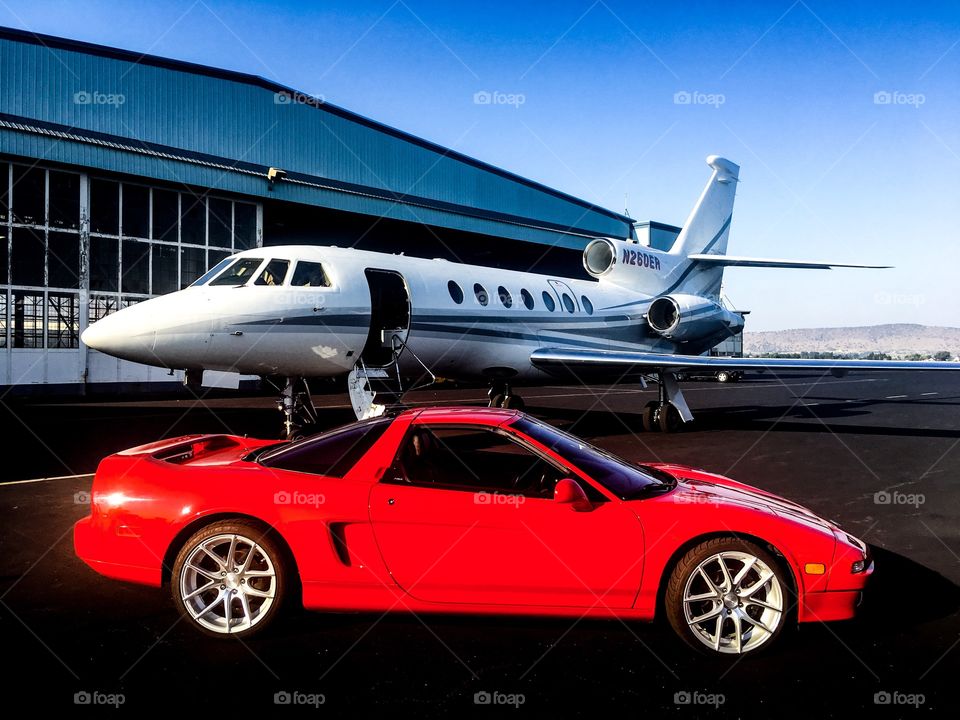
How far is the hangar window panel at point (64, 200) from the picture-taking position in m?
22.7

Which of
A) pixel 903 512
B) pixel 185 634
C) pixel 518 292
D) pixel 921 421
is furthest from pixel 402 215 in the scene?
pixel 185 634

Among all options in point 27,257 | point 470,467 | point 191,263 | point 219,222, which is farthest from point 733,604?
point 219,222

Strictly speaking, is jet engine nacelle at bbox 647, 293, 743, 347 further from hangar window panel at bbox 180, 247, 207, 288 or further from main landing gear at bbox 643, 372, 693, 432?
hangar window panel at bbox 180, 247, 207, 288

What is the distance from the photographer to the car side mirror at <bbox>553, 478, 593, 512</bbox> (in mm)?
3990

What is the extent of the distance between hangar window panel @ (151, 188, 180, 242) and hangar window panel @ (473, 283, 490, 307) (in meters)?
15.6

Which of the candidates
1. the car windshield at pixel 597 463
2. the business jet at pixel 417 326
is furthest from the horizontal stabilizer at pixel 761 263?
the car windshield at pixel 597 463

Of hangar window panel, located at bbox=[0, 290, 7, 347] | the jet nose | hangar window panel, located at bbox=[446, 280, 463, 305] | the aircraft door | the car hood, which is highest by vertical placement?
hangar window panel, located at bbox=[0, 290, 7, 347]

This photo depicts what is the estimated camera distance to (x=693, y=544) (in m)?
4.05

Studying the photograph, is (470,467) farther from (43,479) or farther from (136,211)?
(136,211)

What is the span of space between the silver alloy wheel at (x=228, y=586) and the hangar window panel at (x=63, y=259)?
2232 cm

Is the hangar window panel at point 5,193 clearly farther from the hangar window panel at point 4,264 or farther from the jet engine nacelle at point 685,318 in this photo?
the jet engine nacelle at point 685,318

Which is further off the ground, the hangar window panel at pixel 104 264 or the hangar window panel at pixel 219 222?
the hangar window panel at pixel 219 222

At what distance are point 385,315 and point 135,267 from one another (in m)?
15.9

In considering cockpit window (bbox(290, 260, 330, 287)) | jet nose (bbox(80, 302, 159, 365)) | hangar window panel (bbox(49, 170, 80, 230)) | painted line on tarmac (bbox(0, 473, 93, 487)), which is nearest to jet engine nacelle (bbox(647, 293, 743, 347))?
cockpit window (bbox(290, 260, 330, 287))
